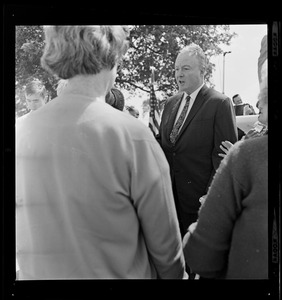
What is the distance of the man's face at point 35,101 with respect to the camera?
225 cm

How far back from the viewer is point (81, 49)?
2.14 metres

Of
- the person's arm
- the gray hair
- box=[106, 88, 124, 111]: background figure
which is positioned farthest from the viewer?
the gray hair

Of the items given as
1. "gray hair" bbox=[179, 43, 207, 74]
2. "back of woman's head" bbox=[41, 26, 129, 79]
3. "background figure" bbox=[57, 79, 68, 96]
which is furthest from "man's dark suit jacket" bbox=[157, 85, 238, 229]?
"background figure" bbox=[57, 79, 68, 96]

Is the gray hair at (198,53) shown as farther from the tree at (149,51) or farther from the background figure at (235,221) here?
the background figure at (235,221)

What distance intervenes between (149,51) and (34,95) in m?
0.65

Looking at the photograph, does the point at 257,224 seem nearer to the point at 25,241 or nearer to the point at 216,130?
the point at 216,130

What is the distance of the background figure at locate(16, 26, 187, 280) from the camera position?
2141 millimetres

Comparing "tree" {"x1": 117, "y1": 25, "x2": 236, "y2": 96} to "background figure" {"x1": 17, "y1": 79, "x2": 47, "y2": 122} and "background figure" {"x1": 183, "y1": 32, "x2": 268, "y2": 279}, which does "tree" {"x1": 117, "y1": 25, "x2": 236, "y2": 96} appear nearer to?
"background figure" {"x1": 17, "y1": 79, "x2": 47, "y2": 122}

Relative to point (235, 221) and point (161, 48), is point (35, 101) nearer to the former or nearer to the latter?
point (161, 48)

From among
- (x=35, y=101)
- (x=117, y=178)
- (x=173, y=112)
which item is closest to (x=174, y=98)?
(x=173, y=112)

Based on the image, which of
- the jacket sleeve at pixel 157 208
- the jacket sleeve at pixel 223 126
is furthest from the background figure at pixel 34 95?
the jacket sleeve at pixel 223 126
